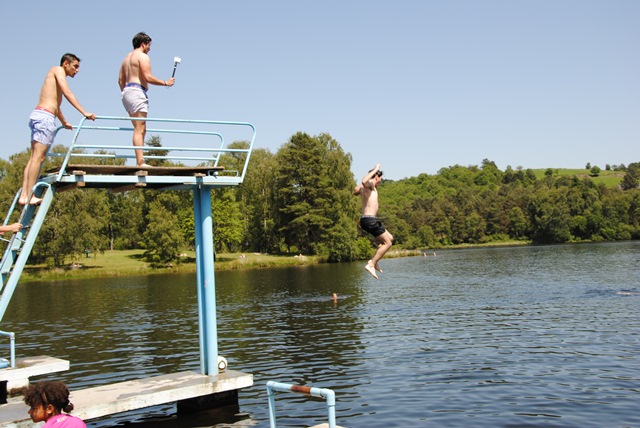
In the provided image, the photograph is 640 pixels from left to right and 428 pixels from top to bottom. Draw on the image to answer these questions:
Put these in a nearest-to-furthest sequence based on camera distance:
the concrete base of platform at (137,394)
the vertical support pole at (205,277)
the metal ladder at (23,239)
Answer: the metal ladder at (23,239) < the concrete base of platform at (137,394) < the vertical support pole at (205,277)

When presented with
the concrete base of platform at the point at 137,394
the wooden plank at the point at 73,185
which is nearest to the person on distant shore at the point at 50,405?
the concrete base of platform at the point at 137,394

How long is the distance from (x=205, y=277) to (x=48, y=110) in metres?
5.90

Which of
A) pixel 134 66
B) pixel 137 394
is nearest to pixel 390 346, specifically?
pixel 137 394

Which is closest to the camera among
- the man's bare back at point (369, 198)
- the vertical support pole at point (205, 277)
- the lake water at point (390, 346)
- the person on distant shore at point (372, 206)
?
the person on distant shore at point (372, 206)

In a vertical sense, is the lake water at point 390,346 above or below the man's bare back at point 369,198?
below

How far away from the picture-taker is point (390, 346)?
28.0 metres

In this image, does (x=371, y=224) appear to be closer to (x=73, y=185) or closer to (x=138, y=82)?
(x=138, y=82)

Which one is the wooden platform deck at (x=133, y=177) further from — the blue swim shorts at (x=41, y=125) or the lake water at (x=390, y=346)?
the lake water at (x=390, y=346)

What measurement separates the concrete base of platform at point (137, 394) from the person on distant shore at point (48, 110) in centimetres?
509

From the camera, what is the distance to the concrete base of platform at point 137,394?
14266 millimetres

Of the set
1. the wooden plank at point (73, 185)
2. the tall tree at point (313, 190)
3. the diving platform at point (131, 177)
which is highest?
the tall tree at point (313, 190)

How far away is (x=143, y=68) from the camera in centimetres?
1398

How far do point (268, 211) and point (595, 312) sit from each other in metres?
87.8

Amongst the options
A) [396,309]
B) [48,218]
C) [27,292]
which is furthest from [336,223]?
[396,309]
